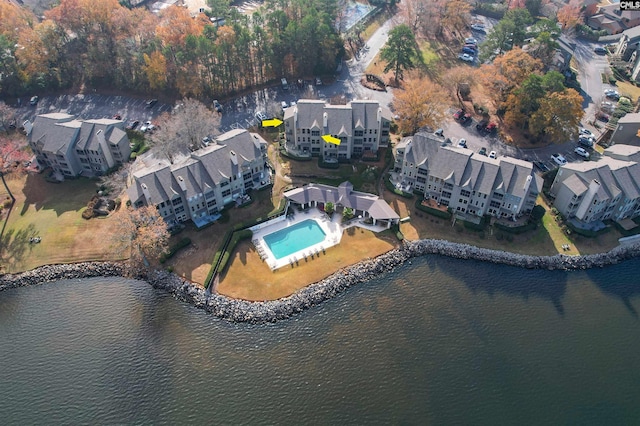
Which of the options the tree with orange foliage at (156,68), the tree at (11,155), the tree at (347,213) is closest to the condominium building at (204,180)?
the tree at (347,213)

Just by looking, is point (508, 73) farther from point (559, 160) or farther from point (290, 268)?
point (290, 268)

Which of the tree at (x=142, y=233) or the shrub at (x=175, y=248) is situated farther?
the shrub at (x=175, y=248)

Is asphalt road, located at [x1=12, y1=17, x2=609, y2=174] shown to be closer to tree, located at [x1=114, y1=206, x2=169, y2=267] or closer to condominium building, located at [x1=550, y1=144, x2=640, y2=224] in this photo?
condominium building, located at [x1=550, y1=144, x2=640, y2=224]

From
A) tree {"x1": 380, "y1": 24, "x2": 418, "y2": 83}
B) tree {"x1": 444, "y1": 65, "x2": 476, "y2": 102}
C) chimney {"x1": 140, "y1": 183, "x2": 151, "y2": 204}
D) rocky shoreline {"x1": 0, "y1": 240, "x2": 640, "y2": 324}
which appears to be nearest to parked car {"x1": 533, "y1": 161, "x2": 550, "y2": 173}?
rocky shoreline {"x1": 0, "y1": 240, "x2": 640, "y2": 324}

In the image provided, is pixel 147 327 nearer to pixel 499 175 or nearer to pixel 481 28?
pixel 499 175

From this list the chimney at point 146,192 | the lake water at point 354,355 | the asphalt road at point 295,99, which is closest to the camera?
the lake water at point 354,355

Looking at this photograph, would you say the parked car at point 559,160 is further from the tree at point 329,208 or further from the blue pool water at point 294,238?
the blue pool water at point 294,238

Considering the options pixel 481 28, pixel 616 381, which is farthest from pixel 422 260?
pixel 481 28
